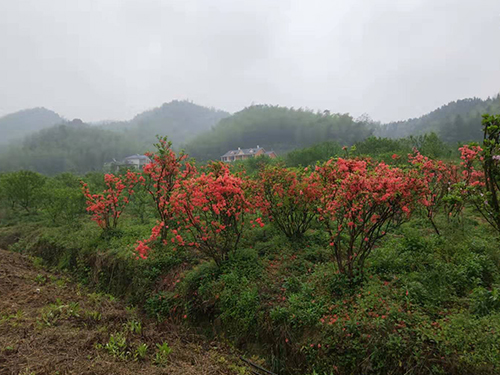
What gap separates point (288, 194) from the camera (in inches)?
285

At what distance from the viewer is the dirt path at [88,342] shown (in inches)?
158

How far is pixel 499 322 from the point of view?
3.75 meters

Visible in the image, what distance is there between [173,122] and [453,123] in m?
114

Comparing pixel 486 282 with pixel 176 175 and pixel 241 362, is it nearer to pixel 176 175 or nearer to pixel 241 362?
pixel 241 362

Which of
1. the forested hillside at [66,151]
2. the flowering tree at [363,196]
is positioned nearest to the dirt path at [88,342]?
the flowering tree at [363,196]

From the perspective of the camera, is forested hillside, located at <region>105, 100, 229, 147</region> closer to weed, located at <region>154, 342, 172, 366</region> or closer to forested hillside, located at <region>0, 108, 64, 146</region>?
forested hillside, located at <region>0, 108, 64, 146</region>

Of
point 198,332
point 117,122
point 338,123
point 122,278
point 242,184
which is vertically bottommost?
point 198,332

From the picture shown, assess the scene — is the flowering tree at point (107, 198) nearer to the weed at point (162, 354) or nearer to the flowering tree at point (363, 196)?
the weed at point (162, 354)

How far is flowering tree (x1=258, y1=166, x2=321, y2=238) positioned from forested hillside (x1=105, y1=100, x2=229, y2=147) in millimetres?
103738

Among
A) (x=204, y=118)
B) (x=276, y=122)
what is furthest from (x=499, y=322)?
(x=204, y=118)

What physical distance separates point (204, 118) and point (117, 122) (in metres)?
45.8

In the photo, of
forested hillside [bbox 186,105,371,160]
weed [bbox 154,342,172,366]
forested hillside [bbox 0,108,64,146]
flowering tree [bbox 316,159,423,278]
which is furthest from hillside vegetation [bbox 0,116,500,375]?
forested hillside [bbox 0,108,64,146]

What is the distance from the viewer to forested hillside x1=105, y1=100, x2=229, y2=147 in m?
115

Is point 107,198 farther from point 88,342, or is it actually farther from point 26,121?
point 26,121
